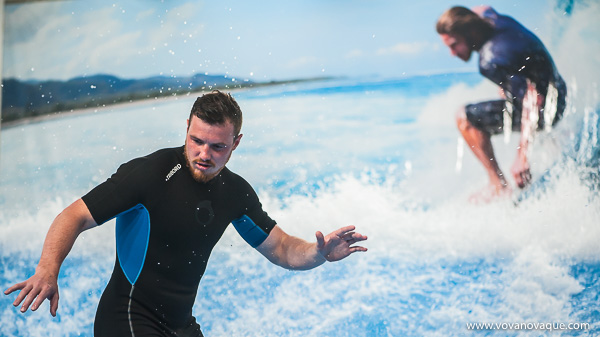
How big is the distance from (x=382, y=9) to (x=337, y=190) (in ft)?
4.04

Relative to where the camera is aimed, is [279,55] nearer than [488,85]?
No

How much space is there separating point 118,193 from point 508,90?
263 cm

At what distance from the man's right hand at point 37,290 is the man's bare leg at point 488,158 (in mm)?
2727

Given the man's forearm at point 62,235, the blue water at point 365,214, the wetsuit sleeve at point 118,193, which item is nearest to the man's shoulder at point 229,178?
the wetsuit sleeve at point 118,193

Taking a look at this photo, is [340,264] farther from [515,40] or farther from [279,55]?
[515,40]

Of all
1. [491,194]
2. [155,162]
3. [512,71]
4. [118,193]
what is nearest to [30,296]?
[118,193]

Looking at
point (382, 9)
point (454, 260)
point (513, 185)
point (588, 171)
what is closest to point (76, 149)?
point (382, 9)

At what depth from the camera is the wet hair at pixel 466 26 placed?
12.3ft

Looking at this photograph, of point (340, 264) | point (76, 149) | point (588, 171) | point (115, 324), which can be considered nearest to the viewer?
point (115, 324)

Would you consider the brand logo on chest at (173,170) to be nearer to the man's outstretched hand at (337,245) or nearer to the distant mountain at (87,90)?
the man's outstretched hand at (337,245)

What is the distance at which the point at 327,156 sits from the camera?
397 cm

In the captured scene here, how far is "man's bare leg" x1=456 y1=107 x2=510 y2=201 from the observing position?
368 cm

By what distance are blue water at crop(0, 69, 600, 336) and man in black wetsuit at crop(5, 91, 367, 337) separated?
5.77ft

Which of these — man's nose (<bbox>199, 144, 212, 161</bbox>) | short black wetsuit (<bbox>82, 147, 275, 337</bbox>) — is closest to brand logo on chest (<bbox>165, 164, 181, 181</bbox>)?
short black wetsuit (<bbox>82, 147, 275, 337</bbox>)
